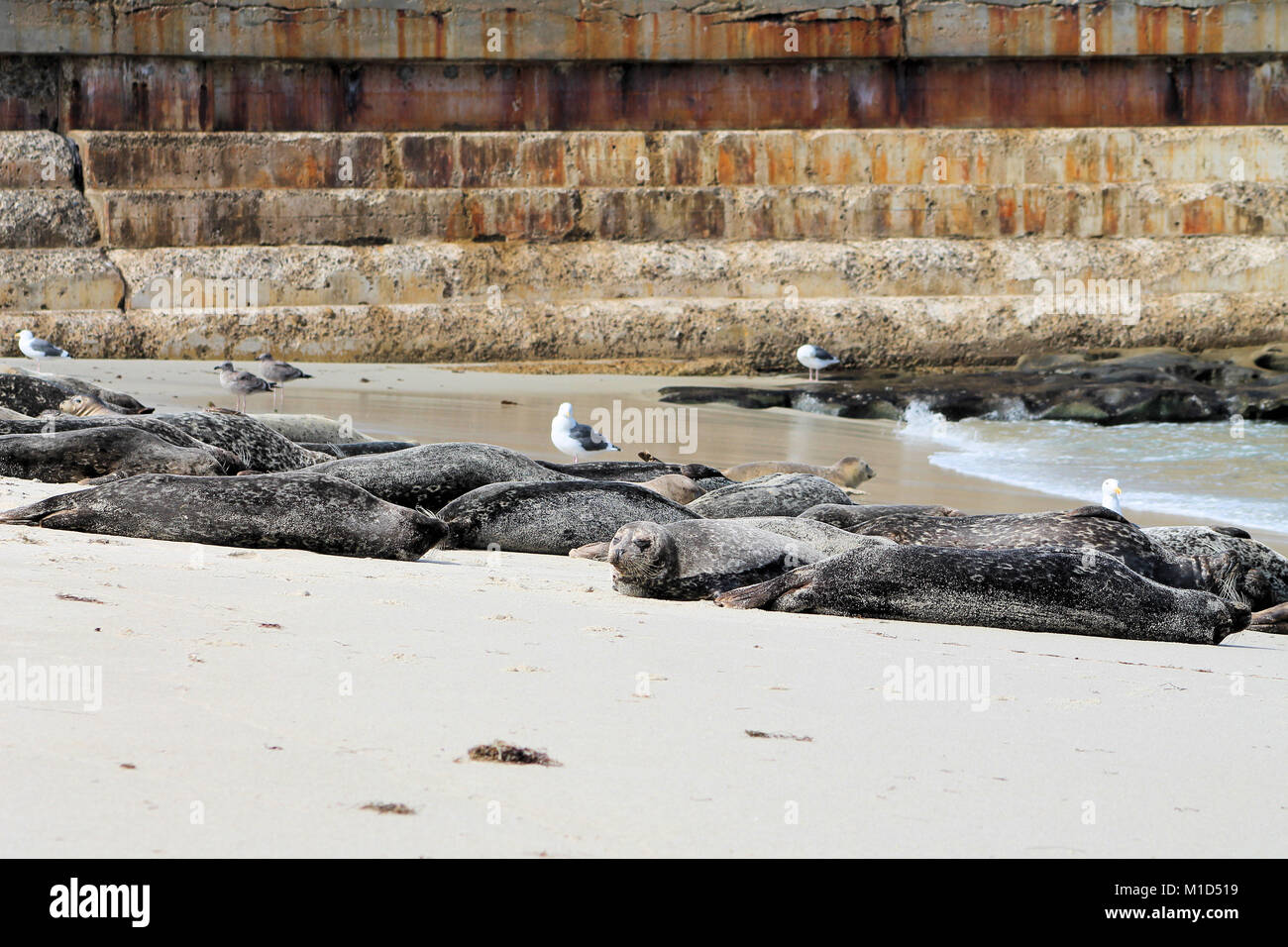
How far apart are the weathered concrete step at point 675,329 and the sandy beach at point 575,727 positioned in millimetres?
10289

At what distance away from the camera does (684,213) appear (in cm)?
1570

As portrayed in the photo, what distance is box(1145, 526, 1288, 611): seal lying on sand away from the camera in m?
5.40

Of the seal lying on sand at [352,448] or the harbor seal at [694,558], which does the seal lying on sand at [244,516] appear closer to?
the harbor seal at [694,558]

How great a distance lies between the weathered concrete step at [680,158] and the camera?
1513 centimetres

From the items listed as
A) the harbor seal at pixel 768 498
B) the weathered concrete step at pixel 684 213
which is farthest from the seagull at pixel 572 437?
the weathered concrete step at pixel 684 213

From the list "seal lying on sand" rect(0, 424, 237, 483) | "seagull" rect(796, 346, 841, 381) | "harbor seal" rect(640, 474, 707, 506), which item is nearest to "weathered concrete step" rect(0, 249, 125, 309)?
"seagull" rect(796, 346, 841, 381)

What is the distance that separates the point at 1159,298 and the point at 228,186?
10411 mm

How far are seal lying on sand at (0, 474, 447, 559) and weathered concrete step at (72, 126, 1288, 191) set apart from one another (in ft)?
36.1

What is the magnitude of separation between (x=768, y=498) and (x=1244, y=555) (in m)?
2.13

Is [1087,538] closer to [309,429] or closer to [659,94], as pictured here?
[309,429]

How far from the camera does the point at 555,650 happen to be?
125 inches

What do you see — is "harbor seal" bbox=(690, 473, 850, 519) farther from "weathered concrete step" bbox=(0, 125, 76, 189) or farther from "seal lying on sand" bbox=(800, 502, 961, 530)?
"weathered concrete step" bbox=(0, 125, 76, 189)
